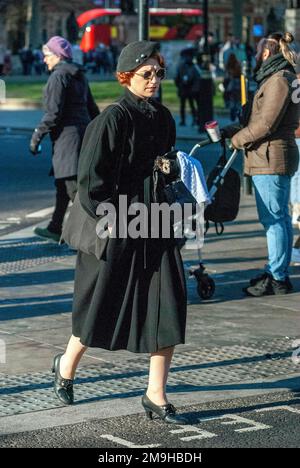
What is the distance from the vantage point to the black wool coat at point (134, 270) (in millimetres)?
6836

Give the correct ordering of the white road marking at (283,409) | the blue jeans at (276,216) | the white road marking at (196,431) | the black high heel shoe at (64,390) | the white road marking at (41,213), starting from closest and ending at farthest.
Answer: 1. the white road marking at (196,431)
2. the white road marking at (283,409)
3. the black high heel shoe at (64,390)
4. the blue jeans at (276,216)
5. the white road marking at (41,213)

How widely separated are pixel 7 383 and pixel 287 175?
3.39 meters

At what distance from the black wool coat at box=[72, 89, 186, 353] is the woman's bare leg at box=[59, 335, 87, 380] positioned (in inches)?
7.7

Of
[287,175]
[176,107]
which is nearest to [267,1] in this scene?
[176,107]

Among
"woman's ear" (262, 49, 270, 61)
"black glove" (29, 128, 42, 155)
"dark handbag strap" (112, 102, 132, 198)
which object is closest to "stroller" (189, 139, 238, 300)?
"woman's ear" (262, 49, 270, 61)

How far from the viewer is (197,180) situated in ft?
23.4

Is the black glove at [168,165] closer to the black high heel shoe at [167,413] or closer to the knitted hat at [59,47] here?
the black high heel shoe at [167,413]

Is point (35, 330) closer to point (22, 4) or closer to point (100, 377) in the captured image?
point (100, 377)

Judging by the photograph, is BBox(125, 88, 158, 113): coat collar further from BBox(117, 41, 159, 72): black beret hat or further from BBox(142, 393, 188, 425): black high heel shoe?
BBox(142, 393, 188, 425): black high heel shoe

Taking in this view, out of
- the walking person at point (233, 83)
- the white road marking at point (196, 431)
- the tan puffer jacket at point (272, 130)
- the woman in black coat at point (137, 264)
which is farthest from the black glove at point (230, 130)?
the walking person at point (233, 83)

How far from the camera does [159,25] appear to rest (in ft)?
285

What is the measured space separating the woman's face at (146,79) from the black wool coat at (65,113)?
17.0ft

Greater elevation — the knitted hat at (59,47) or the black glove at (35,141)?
the knitted hat at (59,47)

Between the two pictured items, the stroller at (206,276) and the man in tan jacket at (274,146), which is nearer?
the man in tan jacket at (274,146)
